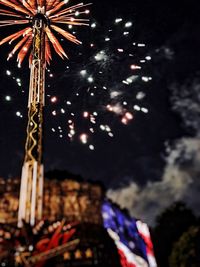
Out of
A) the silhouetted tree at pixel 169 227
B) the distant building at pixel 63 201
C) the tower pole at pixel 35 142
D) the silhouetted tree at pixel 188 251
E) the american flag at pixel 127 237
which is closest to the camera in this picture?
the tower pole at pixel 35 142

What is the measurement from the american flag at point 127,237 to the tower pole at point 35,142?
774 cm

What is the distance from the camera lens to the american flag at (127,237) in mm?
21994

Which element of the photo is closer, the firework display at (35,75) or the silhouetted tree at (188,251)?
the firework display at (35,75)

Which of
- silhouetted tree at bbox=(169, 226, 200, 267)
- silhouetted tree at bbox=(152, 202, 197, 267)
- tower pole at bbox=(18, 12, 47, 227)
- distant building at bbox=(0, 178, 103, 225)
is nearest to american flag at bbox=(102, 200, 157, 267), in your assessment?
distant building at bbox=(0, 178, 103, 225)

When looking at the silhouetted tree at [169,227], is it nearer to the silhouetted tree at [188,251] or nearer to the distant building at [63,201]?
the silhouetted tree at [188,251]

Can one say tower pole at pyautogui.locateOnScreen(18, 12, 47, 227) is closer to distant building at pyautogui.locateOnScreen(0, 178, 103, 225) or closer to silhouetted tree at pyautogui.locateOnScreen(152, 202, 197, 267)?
distant building at pyautogui.locateOnScreen(0, 178, 103, 225)

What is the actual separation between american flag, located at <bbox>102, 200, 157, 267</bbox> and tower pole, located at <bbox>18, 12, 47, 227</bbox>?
7744mm

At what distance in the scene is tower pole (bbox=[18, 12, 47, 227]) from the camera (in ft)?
47.8

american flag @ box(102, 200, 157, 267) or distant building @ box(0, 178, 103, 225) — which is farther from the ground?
distant building @ box(0, 178, 103, 225)

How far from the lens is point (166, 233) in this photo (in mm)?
43031

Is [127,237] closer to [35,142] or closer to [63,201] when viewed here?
[63,201]

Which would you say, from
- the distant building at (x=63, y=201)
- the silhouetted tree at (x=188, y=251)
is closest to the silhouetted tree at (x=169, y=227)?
the silhouetted tree at (x=188, y=251)

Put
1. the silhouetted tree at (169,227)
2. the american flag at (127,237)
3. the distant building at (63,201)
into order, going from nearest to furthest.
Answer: the american flag at (127,237)
the distant building at (63,201)
the silhouetted tree at (169,227)

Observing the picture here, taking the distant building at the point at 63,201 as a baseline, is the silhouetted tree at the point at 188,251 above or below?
below
